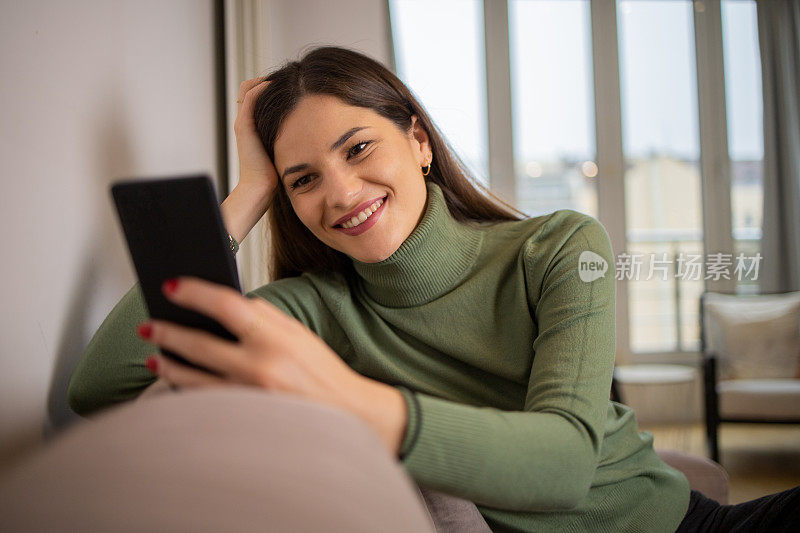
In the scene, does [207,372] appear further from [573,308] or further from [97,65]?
[97,65]

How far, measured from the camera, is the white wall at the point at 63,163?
79 centimetres

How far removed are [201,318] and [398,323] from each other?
0.70 m

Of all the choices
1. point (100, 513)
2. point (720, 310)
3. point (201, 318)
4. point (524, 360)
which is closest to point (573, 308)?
point (524, 360)

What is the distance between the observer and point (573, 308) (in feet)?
3.14

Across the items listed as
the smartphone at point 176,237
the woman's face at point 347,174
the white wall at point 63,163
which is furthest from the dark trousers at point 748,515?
the white wall at point 63,163

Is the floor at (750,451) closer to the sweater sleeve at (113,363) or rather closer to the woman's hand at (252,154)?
the woman's hand at (252,154)

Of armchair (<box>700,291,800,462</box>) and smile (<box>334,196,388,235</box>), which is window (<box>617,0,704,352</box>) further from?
smile (<box>334,196,388,235</box>)

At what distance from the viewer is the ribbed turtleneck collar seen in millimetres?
1192

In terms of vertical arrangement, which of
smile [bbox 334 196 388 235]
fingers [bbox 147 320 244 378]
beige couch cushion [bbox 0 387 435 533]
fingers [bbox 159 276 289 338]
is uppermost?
smile [bbox 334 196 388 235]

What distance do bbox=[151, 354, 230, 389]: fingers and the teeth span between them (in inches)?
24.2

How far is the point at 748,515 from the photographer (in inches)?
43.9

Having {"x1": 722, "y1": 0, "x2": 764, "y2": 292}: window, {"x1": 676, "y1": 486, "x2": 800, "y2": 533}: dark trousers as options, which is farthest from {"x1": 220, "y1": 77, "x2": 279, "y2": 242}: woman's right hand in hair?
{"x1": 722, "y1": 0, "x2": 764, "y2": 292}: window

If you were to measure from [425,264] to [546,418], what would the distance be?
1.65 feet

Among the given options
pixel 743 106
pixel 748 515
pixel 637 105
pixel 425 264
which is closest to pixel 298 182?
pixel 425 264
